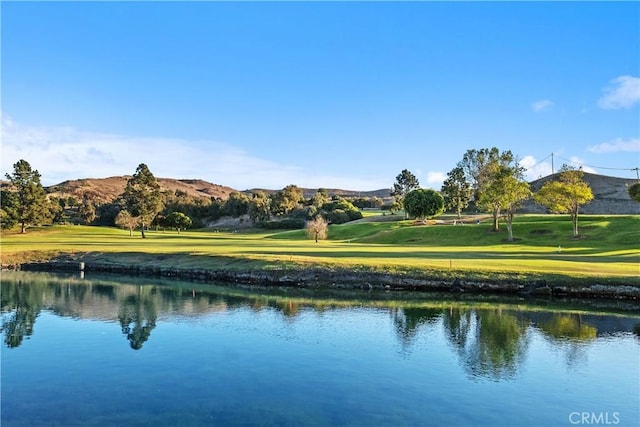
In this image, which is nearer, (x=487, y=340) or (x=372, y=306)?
(x=487, y=340)

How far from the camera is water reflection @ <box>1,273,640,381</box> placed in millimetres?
23234

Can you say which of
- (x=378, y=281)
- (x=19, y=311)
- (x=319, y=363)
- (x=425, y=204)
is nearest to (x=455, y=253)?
(x=378, y=281)

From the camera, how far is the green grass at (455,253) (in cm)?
4047

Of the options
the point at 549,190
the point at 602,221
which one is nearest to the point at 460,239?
the point at 549,190

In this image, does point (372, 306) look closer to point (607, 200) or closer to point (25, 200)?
point (25, 200)

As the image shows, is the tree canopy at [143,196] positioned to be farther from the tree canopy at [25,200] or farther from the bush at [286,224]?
the bush at [286,224]

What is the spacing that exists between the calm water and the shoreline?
3.60 meters

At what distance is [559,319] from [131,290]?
3338 cm

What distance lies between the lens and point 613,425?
14875 millimetres

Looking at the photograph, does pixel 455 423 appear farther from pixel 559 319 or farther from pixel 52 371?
pixel 559 319

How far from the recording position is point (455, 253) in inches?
2100

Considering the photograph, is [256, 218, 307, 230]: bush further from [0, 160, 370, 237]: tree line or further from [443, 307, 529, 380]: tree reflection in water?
[443, 307, 529, 380]: tree reflection in water

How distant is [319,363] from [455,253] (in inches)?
1430

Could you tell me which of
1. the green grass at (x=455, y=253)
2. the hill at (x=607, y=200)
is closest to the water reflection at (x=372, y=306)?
the green grass at (x=455, y=253)
